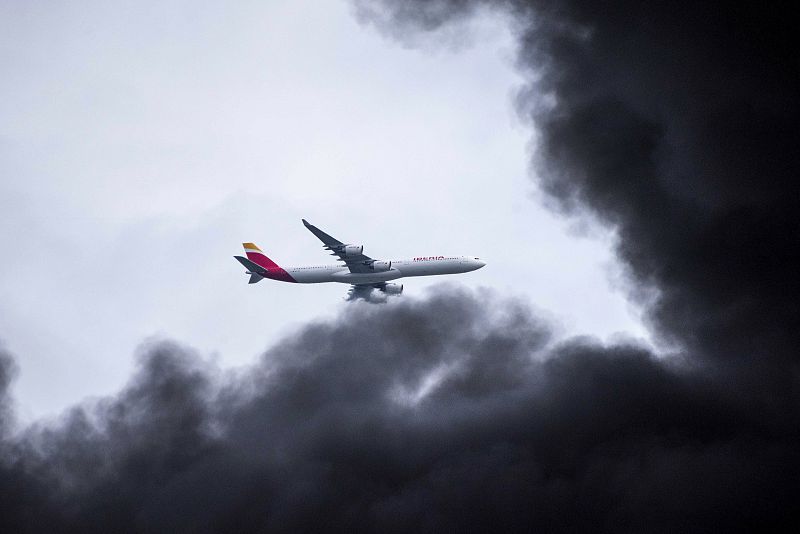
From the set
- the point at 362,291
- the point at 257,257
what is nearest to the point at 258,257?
the point at 257,257

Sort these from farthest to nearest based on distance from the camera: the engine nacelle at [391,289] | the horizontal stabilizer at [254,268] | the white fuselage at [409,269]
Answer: the engine nacelle at [391,289] < the horizontal stabilizer at [254,268] < the white fuselage at [409,269]

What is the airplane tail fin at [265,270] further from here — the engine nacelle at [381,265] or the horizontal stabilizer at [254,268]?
the engine nacelle at [381,265]

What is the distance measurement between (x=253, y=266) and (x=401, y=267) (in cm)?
3123

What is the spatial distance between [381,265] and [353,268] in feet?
21.0

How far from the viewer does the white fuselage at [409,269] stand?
585 ft

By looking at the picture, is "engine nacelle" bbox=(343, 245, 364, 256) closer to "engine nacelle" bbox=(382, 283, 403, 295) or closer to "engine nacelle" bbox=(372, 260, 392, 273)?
"engine nacelle" bbox=(372, 260, 392, 273)

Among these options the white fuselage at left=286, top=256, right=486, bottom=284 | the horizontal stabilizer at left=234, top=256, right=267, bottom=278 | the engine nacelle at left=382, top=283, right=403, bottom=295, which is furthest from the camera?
the engine nacelle at left=382, top=283, right=403, bottom=295

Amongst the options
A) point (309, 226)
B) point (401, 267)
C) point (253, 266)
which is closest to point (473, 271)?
point (401, 267)

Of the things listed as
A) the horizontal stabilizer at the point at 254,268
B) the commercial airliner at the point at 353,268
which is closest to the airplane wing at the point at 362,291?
the commercial airliner at the point at 353,268

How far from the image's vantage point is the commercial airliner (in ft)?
586

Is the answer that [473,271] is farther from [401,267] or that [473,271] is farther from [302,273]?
[302,273]

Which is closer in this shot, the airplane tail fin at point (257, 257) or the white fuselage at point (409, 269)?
the white fuselage at point (409, 269)

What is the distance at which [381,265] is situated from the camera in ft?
591

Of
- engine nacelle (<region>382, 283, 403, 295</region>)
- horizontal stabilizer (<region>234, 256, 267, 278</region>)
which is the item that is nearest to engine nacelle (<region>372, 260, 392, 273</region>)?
engine nacelle (<region>382, 283, 403, 295</region>)
